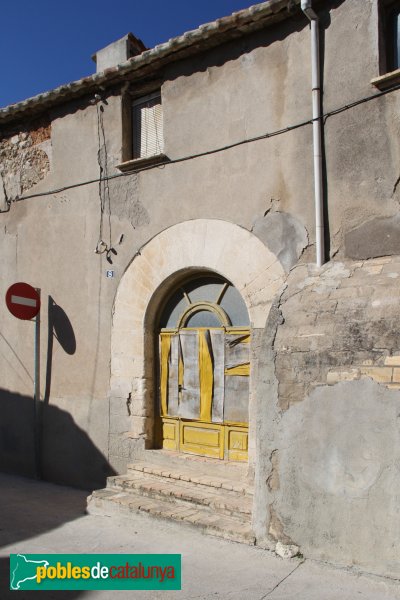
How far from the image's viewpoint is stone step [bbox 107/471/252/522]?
5.07 metres

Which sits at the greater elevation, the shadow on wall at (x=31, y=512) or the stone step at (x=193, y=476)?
the stone step at (x=193, y=476)

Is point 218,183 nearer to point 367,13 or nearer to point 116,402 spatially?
point 367,13

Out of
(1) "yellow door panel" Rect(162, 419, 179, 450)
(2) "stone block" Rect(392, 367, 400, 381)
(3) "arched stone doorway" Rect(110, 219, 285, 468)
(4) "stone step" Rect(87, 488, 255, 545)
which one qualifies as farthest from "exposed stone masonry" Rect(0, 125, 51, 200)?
(2) "stone block" Rect(392, 367, 400, 381)

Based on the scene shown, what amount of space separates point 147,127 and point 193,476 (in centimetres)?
420

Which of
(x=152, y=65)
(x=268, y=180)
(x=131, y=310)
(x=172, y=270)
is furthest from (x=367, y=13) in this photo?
(x=131, y=310)

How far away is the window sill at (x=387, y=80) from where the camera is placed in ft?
15.8

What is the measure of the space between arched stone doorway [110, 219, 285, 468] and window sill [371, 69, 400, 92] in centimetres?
179

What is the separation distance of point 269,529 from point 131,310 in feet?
10.2

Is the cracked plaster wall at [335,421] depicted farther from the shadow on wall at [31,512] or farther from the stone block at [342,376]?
the shadow on wall at [31,512]

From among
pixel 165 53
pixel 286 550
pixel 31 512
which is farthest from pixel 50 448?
pixel 165 53

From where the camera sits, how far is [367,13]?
5.11m

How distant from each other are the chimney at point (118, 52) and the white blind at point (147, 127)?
2.49 ft

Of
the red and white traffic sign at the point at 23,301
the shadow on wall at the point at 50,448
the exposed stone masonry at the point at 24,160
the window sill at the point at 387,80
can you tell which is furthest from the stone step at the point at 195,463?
the exposed stone masonry at the point at 24,160

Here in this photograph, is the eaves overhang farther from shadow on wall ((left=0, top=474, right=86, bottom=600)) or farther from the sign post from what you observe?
shadow on wall ((left=0, top=474, right=86, bottom=600))
